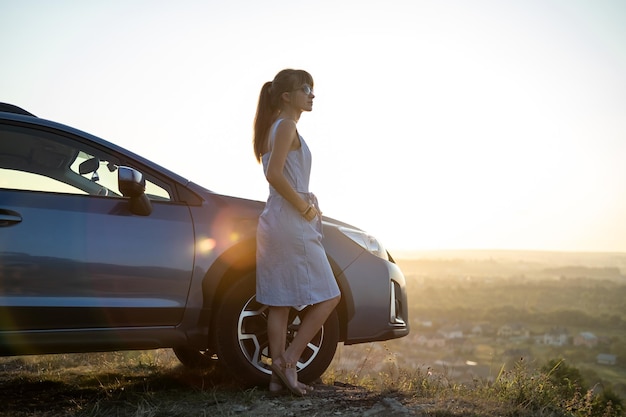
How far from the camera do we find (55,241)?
3.61 metres

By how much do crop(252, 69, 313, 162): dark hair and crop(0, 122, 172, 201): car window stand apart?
2.08 ft

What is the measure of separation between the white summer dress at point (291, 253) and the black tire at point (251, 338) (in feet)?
0.57

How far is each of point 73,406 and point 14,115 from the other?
67.9 inches

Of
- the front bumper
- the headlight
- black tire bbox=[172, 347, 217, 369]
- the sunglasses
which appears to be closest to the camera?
the sunglasses

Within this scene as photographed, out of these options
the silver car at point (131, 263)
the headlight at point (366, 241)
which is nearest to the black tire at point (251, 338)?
the silver car at point (131, 263)

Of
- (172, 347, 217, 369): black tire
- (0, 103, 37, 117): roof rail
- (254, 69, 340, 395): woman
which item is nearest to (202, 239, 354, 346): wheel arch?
(254, 69, 340, 395): woman

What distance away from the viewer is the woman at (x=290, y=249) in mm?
3840

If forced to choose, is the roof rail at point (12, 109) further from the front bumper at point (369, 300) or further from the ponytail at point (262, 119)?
the front bumper at point (369, 300)

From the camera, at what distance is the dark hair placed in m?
3.86

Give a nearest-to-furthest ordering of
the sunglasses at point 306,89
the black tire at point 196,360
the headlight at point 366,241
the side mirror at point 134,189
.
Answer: the side mirror at point 134,189 < the sunglasses at point 306,89 < the headlight at point 366,241 < the black tire at point 196,360

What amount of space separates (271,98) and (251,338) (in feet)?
4.75

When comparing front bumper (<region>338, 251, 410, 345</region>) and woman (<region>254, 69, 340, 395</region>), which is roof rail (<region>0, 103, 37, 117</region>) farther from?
front bumper (<region>338, 251, 410, 345</region>)

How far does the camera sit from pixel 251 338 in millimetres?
4082

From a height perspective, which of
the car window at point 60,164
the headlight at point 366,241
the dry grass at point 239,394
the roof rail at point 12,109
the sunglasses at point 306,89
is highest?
the sunglasses at point 306,89
